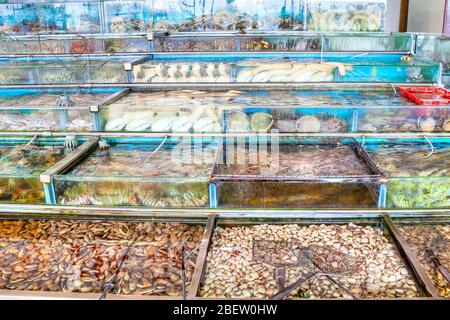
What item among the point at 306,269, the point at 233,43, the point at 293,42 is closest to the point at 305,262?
the point at 306,269

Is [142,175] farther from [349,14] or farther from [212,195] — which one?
[349,14]

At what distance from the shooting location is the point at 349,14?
6574 mm

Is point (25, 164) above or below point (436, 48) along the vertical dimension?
below

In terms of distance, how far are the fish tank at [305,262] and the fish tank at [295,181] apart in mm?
128

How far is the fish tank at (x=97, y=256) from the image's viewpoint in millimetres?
1858

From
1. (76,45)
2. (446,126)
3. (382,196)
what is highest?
(76,45)

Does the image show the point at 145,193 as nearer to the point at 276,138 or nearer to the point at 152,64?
the point at 276,138

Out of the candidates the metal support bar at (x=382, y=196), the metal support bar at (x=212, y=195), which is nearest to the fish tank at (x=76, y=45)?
the metal support bar at (x=212, y=195)

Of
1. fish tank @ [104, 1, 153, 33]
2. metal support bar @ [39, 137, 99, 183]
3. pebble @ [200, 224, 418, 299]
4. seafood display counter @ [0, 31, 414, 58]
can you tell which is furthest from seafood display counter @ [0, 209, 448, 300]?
fish tank @ [104, 1, 153, 33]

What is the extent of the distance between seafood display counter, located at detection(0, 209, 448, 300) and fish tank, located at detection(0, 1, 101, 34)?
5199 millimetres

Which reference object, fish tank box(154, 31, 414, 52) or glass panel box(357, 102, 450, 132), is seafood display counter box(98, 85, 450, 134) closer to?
glass panel box(357, 102, 450, 132)

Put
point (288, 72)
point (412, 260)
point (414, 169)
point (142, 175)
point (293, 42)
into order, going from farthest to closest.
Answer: point (293, 42) → point (288, 72) → point (414, 169) → point (142, 175) → point (412, 260)

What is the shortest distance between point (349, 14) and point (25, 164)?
545 centimetres

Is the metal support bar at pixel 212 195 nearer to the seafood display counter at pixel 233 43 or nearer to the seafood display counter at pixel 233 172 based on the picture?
the seafood display counter at pixel 233 172
